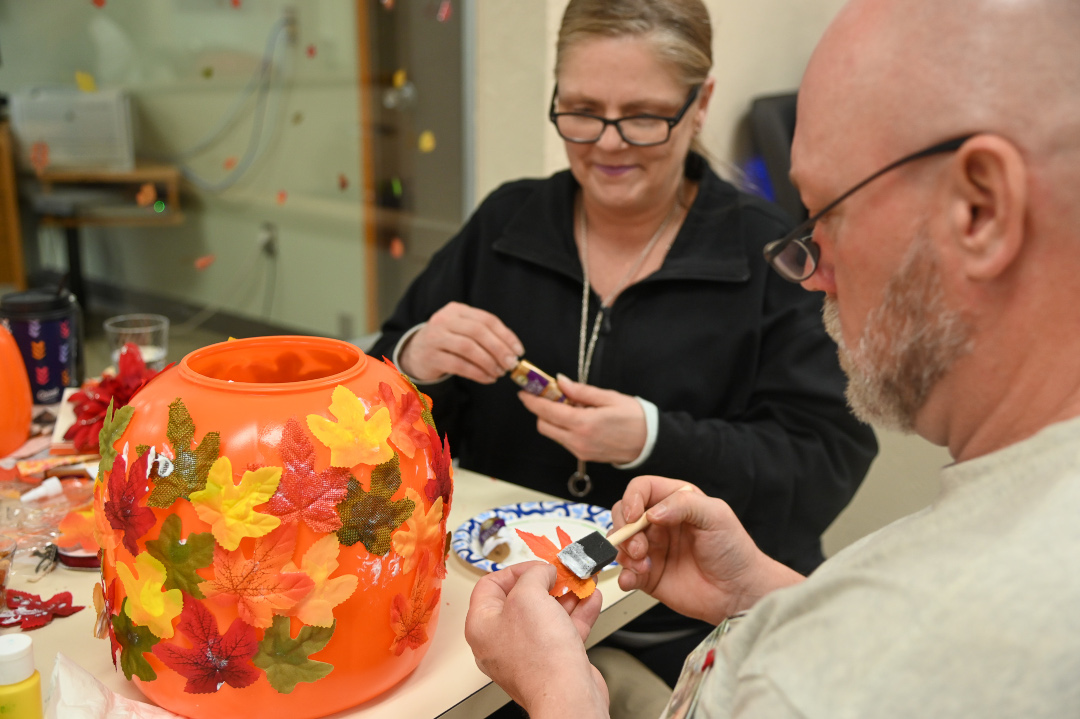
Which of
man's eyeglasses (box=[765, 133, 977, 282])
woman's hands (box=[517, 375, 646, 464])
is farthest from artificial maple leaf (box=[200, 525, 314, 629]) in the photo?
woman's hands (box=[517, 375, 646, 464])

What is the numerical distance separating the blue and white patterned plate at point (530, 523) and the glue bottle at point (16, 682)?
0.50m

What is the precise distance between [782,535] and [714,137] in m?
1.61

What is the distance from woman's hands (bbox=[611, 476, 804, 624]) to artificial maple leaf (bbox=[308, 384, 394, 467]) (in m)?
0.33

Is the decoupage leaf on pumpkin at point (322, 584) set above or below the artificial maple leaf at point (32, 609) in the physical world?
above

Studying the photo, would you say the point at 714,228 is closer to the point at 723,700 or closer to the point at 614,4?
the point at 614,4

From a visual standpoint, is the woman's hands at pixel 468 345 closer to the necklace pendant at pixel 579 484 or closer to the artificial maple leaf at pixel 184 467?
the necklace pendant at pixel 579 484

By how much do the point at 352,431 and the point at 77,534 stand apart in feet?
1.70

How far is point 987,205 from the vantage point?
0.57 meters

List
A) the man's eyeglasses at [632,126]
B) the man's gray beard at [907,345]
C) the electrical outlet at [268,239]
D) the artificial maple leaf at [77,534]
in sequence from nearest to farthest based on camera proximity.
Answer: the man's gray beard at [907,345], the artificial maple leaf at [77,534], the man's eyeglasses at [632,126], the electrical outlet at [268,239]

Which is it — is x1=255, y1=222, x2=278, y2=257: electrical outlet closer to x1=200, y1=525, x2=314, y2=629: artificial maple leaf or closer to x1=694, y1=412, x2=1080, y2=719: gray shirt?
x1=200, y1=525, x2=314, y2=629: artificial maple leaf

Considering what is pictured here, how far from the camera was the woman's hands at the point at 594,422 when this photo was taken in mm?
1312

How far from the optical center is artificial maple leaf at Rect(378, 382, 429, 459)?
0.81 meters

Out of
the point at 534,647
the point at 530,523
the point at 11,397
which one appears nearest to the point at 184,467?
the point at 534,647

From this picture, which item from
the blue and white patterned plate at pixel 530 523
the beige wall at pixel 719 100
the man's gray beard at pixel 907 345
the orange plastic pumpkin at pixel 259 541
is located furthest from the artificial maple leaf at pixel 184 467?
the beige wall at pixel 719 100
